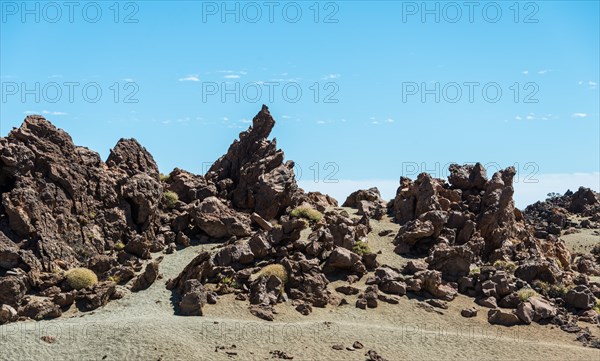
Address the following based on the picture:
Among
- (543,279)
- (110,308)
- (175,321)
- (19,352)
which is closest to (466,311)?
(543,279)

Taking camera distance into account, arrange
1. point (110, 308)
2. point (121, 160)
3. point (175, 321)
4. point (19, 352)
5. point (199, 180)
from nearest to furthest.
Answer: point (19, 352) < point (175, 321) < point (110, 308) < point (121, 160) < point (199, 180)

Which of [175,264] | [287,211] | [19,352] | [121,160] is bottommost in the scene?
[19,352]

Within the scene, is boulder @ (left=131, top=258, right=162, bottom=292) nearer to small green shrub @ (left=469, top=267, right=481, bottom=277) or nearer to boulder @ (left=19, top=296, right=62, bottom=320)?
boulder @ (left=19, top=296, right=62, bottom=320)

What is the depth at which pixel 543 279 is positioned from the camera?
48.6 m

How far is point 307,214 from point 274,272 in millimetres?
Answer: 12082

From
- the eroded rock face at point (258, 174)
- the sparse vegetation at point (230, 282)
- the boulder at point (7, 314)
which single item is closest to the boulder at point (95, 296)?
the boulder at point (7, 314)

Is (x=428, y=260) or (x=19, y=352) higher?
(x=428, y=260)

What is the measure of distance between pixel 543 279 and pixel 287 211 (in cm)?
1917

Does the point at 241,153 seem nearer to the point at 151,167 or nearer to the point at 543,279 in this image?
the point at 151,167

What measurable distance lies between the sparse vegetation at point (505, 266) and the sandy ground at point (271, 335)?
5274 millimetres

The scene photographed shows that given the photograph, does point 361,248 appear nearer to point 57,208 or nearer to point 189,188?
point 189,188

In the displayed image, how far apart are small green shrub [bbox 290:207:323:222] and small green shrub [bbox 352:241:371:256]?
544 centimetres

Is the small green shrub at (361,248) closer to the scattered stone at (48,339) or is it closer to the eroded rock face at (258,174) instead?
the eroded rock face at (258,174)

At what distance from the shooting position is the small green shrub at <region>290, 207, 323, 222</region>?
55.0 meters
